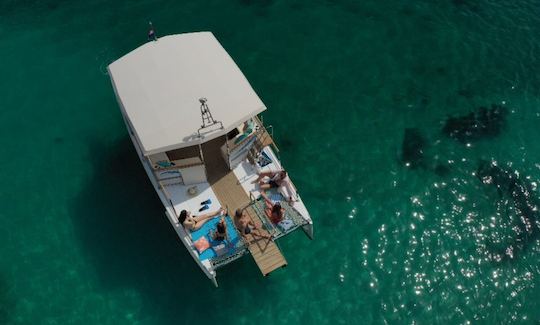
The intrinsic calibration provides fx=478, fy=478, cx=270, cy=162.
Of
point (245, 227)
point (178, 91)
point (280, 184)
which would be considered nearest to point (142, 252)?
point (245, 227)

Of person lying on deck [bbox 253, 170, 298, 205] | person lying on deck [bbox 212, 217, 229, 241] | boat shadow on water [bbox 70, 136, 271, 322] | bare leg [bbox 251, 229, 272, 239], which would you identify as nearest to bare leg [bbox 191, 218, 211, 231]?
person lying on deck [bbox 212, 217, 229, 241]

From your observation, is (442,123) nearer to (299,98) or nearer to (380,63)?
(380,63)

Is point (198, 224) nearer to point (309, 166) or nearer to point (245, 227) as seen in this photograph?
point (245, 227)

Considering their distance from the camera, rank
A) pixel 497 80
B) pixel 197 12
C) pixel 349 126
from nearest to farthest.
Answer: pixel 349 126, pixel 497 80, pixel 197 12

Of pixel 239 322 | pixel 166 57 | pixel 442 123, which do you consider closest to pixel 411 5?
pixel 442 123

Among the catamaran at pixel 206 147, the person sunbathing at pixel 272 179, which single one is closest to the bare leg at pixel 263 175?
the person sunbathing at pixel 272 179
